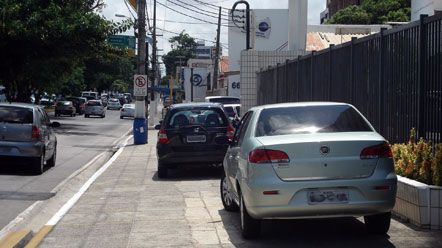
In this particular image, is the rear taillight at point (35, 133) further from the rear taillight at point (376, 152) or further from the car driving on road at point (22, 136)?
the rear taillight at point (376, 152)

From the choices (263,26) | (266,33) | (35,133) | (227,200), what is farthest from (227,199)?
(266,33)

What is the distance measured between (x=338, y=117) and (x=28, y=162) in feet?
31.4

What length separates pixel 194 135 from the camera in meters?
14.3

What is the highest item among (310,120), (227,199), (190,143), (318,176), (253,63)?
(253,63)

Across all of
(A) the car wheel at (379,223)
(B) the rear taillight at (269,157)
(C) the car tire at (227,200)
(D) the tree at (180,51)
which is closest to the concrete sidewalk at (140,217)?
(C) the car tire at (227,200)

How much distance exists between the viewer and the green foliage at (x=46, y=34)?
32094 mm

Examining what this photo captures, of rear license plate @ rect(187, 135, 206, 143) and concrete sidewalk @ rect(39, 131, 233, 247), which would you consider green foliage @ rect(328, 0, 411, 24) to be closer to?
rear license plate @ rect(187, 135, 206, 143)

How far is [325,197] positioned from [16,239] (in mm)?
3777

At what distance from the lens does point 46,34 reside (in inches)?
1281

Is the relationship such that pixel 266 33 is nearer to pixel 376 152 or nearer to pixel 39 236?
pixel 39 236

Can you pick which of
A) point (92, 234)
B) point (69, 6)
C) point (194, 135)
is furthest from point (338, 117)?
point (69, 6)

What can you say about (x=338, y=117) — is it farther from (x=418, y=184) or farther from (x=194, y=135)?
(x=194, y=135)

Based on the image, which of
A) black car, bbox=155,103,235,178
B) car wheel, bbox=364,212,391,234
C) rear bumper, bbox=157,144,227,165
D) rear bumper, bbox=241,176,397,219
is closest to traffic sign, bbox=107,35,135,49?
black car, bbox=155,103,235,178

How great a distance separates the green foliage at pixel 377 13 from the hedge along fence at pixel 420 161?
45.2m
